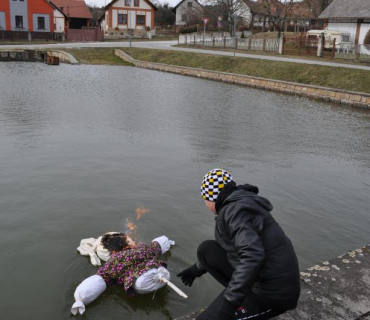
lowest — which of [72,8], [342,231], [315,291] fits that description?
[342,231]

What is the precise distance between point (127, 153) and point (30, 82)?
49.4 ft

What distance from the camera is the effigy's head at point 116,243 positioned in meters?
5.41

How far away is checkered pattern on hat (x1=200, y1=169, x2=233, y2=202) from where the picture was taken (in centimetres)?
336

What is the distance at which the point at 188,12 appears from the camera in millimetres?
78562

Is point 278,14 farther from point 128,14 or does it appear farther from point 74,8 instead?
point 74,8

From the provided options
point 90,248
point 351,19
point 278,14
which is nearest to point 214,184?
point 90,248

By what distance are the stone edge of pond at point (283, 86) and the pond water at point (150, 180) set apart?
209 cm

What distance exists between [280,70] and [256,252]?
23.4 meters

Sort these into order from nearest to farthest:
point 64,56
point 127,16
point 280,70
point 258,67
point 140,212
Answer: point 140,212 < point 280,70 < point 258,67 < point 64,56 < point 127,16

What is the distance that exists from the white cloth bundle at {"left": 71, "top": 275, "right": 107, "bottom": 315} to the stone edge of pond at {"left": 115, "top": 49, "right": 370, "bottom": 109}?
17.3 meters

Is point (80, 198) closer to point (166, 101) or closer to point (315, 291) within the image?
point (315, 291)

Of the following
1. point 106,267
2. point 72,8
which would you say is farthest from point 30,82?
point 72,8

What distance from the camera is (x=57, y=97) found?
59.6 ft

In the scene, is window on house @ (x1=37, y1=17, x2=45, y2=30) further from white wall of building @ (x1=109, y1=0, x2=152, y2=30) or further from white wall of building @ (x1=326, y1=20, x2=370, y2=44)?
white wall of building @ (x1=326, y1=20, x2=370, y2=44)
